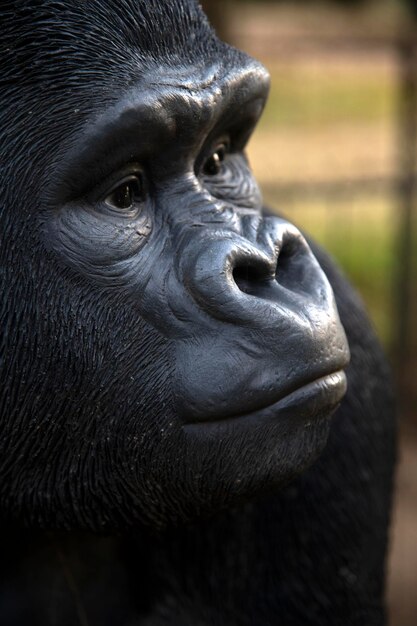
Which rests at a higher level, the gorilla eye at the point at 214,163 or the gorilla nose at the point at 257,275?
the gorilla eye at the point at 214,163

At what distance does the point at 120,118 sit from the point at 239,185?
23 centimetres

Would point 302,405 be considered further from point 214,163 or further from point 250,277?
point 214,163

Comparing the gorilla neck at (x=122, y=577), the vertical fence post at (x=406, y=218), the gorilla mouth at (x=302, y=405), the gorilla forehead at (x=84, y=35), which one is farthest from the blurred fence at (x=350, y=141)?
the gorilla mouth at (x=302, y=405)

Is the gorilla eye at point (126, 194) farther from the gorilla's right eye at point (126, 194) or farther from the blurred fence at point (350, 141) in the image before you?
the blurred fence at point (350, 141)

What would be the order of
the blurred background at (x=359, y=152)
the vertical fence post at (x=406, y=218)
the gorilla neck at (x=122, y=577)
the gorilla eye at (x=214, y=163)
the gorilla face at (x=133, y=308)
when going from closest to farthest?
the gorilla face at (x=133, y=308)
the gorilla eye at (x=214, y=163)
the gorilla neck at (x=122, y=577)
the blurred background at (x=359, y=152)
the vertical fence post at (x=406, y=218)

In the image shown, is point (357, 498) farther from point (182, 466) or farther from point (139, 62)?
point (139, 62)

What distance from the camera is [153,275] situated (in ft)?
3.34

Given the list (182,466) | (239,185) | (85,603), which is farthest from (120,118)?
(85,603)

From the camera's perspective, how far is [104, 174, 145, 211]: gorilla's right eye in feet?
3.41

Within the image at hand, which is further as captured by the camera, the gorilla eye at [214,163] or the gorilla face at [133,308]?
the gorilla eye at [214,163]

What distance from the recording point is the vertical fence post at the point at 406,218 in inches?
163

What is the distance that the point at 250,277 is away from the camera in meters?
1.04

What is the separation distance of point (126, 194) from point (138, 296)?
11 cm

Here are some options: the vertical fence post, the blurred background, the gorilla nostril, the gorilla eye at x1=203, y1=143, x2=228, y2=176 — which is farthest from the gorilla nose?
the vertical fence post
